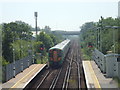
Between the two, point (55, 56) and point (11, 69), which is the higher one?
point (55, 56)

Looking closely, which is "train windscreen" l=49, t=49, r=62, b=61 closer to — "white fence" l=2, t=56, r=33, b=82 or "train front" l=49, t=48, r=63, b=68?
"train front" l=49, t=48, r=63, b=68

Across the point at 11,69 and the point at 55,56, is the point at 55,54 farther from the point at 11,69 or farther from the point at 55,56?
the point at 11,69

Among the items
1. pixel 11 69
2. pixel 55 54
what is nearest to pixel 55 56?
pixel 55 54

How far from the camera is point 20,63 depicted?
29906 millimetres

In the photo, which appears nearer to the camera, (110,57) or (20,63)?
(110,57)

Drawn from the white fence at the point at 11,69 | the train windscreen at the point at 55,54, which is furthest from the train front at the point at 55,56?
the white fence at the point at 11,69

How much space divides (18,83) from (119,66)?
9.57 metres

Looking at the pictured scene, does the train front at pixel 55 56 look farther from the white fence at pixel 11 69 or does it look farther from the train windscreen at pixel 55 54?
the white fence at pixel 11 69

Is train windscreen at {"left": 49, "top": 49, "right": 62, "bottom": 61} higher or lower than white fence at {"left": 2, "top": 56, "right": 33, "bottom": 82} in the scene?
higher

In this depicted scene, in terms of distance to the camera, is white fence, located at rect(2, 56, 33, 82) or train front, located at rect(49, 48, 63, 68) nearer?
white fence, located at rect(2, 56, 33, 82)

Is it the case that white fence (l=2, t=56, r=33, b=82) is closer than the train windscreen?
Yes

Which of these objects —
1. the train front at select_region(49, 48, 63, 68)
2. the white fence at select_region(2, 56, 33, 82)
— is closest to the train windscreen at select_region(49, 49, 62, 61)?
the train front at select_region(49, 48, 63, 68)

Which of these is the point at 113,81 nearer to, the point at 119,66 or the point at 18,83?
the point at 119,66

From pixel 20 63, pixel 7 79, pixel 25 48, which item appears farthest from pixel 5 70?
pixel 25 48
